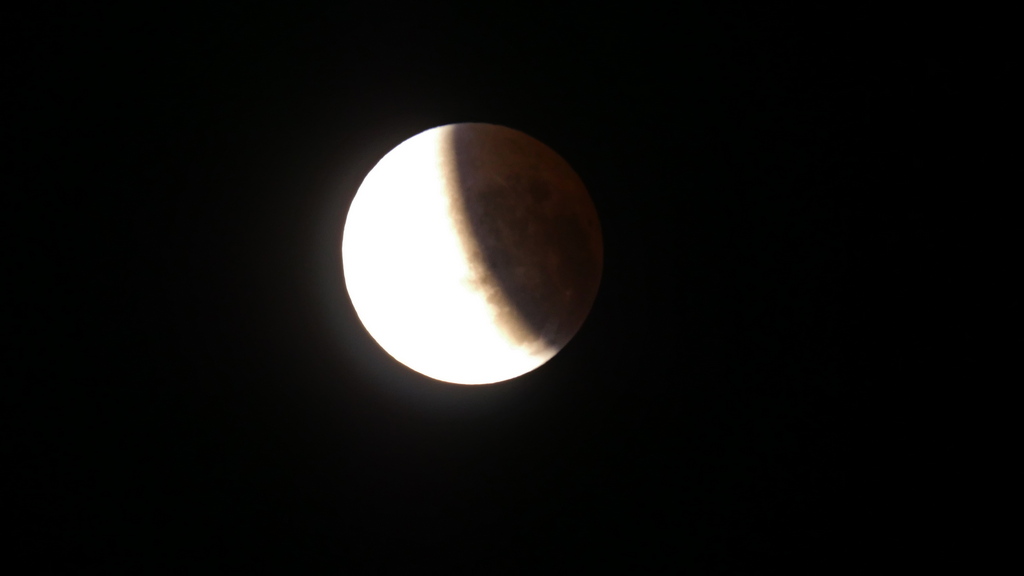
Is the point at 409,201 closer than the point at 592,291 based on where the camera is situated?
Yes

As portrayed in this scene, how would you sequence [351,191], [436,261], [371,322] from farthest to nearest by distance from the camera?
[351,191]
[371,322]
[436,261]

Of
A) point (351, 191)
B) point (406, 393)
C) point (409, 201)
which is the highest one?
point (351, 191)

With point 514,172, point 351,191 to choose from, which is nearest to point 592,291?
point 514,172

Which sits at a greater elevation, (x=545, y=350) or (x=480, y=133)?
(x=480, y=133)

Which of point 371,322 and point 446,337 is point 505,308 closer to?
point 446,337
